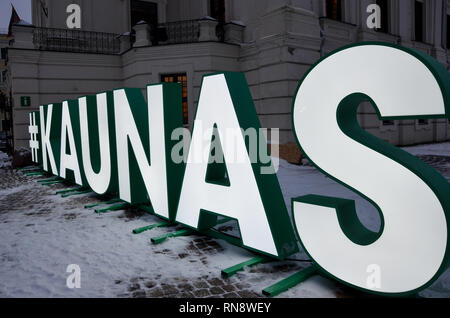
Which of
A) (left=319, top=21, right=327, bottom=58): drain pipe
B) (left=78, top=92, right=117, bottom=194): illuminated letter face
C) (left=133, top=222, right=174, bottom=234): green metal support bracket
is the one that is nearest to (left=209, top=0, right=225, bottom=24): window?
(left=319, top=21, right=327, bottom=58): drain pipe

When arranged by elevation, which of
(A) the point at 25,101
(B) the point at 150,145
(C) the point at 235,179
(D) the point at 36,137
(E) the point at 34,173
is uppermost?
(A) the point at 25,101

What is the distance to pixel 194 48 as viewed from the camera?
1072cm

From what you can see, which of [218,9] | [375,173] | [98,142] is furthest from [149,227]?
[218,9]

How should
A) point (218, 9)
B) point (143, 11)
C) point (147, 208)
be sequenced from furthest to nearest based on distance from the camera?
point (143, 11) < point (218, 9) < point (147, 208)

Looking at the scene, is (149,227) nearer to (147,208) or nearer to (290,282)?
(147,208)

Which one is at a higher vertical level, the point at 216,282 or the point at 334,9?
the point at 334,9

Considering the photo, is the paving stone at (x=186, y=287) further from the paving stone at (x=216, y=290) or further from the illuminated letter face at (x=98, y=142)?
the illuminated letter face at (x=98, y=142)

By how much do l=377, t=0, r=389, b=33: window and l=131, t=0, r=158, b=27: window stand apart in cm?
912

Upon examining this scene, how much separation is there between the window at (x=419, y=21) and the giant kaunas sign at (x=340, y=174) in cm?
1545

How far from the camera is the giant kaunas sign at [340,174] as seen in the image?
2.03 metres

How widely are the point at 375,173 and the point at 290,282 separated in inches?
42.7

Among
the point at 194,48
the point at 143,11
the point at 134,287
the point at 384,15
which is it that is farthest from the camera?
the point at 143,11

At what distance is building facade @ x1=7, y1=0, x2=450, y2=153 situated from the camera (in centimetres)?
962

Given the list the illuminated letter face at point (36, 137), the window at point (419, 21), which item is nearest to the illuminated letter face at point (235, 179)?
the illuminated letter face at point (36, 137)
